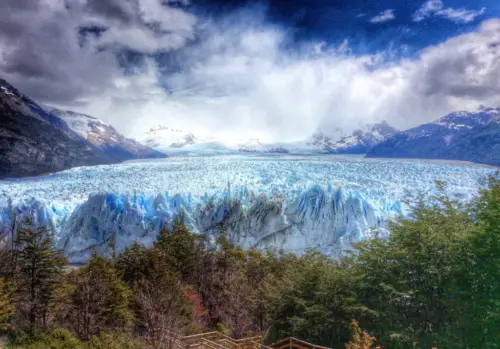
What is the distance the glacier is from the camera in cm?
3334

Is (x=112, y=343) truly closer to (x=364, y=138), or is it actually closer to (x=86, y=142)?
(x=86, y=142)

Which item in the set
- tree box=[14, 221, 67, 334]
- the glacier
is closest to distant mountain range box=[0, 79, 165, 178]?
the glacier

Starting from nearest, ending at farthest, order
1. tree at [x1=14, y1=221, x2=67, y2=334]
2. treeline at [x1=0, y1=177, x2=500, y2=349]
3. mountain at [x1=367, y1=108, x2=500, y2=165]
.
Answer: treeline at [x1=0, y1=177, x2=500, y2=349] → tree at [x1=14, y1=221, x2=67, y2=334] → mountain at [x1=367, y1=108, x2=500, y2=165]

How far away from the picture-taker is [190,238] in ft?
92.1

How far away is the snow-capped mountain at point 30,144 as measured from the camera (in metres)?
56.0

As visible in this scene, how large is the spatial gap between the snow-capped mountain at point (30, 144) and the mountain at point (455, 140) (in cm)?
6561

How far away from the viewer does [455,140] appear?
261 feet

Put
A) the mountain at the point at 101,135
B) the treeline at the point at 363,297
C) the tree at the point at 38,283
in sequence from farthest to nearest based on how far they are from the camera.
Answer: the mountain at the point at 101,135 → the tree at the point at 38,283 → the treeline at the point at 363,297

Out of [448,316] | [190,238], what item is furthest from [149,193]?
[448,316]

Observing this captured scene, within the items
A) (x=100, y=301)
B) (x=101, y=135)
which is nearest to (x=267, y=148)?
(x=101, y=135)

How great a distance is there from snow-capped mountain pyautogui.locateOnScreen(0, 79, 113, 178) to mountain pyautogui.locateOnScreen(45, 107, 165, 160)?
23.9 metres

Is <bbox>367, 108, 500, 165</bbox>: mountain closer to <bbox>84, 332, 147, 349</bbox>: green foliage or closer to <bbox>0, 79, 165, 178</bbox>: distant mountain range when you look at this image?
<bbox>84, 332, 147, 349</bbox>: green foliage

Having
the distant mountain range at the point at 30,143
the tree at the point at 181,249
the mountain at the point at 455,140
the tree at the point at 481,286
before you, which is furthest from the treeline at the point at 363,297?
the mountain at the point at 455,140

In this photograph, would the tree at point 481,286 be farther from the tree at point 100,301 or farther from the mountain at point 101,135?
the mountain at point 101,135
